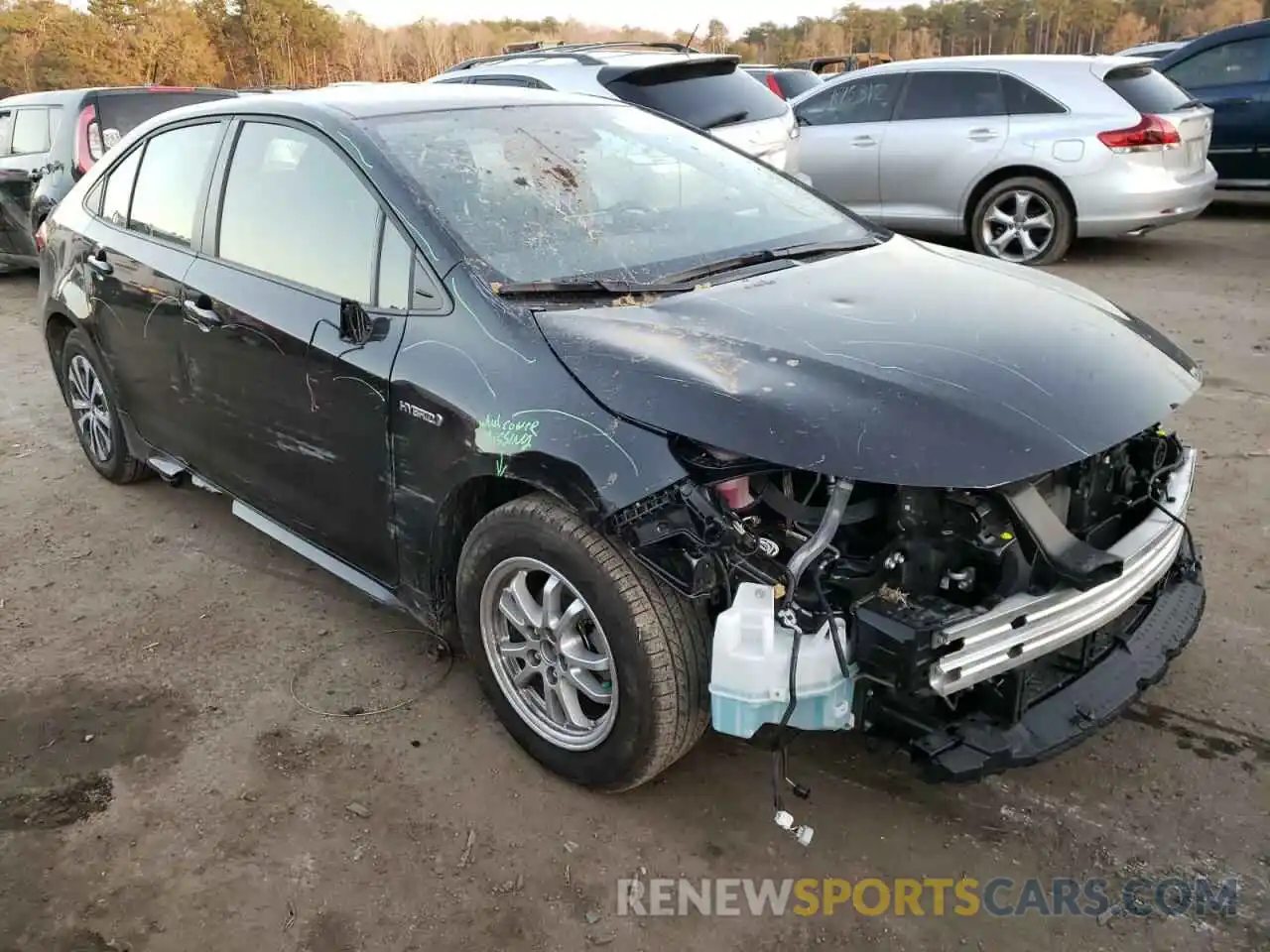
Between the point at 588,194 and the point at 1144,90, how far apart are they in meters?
6.70

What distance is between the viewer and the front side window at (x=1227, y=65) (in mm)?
9531

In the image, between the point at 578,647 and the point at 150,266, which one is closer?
the point at 578,647

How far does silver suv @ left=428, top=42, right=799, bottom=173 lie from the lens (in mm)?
7328

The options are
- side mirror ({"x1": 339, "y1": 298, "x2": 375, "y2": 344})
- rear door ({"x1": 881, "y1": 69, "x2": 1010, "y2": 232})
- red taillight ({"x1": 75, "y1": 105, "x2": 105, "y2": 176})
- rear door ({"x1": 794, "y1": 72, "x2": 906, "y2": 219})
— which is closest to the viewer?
side mirror ({"x1": 339, "y1": 298, "x2": 375, "y2": 344})

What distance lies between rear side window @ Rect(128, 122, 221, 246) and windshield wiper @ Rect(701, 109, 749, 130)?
4.31 metres

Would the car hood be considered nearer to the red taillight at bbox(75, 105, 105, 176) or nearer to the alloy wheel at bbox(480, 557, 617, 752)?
the alloy wheel at bbox(480, 557, 617, 752)

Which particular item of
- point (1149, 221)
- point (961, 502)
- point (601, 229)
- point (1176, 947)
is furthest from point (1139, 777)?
point (1149, 221)

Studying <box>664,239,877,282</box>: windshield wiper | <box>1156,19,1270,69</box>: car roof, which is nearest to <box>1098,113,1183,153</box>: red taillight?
<box>1156,19,1270,69</box>: car roof

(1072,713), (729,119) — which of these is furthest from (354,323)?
(729,119)

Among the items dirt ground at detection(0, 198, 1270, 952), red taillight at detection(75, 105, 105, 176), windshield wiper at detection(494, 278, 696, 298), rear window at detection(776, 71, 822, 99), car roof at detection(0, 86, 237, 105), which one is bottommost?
dirt ground at detection(0, 198, 1270, 952)

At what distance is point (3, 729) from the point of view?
3084 millimetres

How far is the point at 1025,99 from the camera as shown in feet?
27.0

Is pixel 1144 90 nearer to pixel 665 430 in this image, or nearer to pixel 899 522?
pixel 899 522

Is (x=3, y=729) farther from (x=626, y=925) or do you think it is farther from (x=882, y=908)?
(x=882, y=908)
